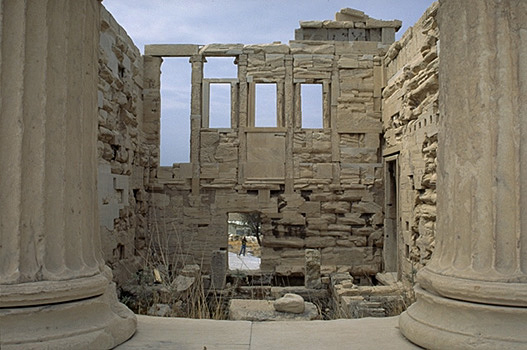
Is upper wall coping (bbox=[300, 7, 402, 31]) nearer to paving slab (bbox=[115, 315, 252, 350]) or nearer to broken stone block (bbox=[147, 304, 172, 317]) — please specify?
broken stone block (bbox=[147, 304, 172, 317])

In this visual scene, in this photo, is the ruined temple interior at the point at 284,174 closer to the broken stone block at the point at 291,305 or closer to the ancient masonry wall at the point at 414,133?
the ancient masonry wall at the point at 414,133

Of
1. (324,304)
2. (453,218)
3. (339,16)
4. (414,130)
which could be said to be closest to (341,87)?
(339,16)

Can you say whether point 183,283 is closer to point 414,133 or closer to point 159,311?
point 159,311

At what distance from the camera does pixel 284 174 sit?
11.3 meters

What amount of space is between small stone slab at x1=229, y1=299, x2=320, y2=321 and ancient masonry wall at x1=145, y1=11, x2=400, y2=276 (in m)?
4.57

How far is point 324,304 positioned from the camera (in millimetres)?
9102

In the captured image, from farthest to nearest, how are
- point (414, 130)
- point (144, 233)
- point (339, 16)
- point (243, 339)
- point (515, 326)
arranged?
point (339, 16) → point (144, 233) → point (414, 130) → point (243, 339) → point (515, 326)

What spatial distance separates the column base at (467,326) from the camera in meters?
2.52

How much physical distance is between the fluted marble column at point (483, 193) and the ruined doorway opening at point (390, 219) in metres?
8.06

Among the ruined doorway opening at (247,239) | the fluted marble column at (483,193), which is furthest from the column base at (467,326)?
the ruined doorway opening at (247,239)

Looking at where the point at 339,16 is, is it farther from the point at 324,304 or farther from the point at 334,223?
the point at 324,304

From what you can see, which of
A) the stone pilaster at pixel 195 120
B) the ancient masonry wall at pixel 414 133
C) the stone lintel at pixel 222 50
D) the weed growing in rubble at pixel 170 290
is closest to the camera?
the weed growing in rubble at pixel 170 290

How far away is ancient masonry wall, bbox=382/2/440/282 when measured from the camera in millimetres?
7977

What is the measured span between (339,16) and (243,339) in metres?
10.5
